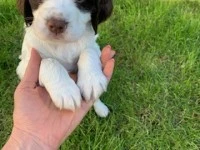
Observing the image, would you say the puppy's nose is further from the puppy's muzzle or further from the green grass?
the green grass

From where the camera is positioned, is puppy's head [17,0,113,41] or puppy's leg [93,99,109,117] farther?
puppy's leg [93,99,109,117]

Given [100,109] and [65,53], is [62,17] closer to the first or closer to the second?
[65,53]

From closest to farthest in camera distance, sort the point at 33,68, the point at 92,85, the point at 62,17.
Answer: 1. the point at 62,17
2. the point at 92,85
3. the point at 33,68

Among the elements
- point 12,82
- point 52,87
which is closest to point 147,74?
point 12,82

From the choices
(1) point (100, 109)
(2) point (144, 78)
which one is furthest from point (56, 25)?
(2) point (144, 78)

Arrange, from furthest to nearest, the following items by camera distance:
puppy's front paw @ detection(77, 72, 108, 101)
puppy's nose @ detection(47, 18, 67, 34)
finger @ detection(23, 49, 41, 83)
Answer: finger @ detection(23, 49, 41, 83) → puppy's front paw @ detection(77, 72, 108, 101) → puppy's nose @ detection(47, 18, 67, 34)

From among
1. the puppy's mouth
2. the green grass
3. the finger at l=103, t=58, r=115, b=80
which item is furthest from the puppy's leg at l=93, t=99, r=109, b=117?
the puppy's mouth
